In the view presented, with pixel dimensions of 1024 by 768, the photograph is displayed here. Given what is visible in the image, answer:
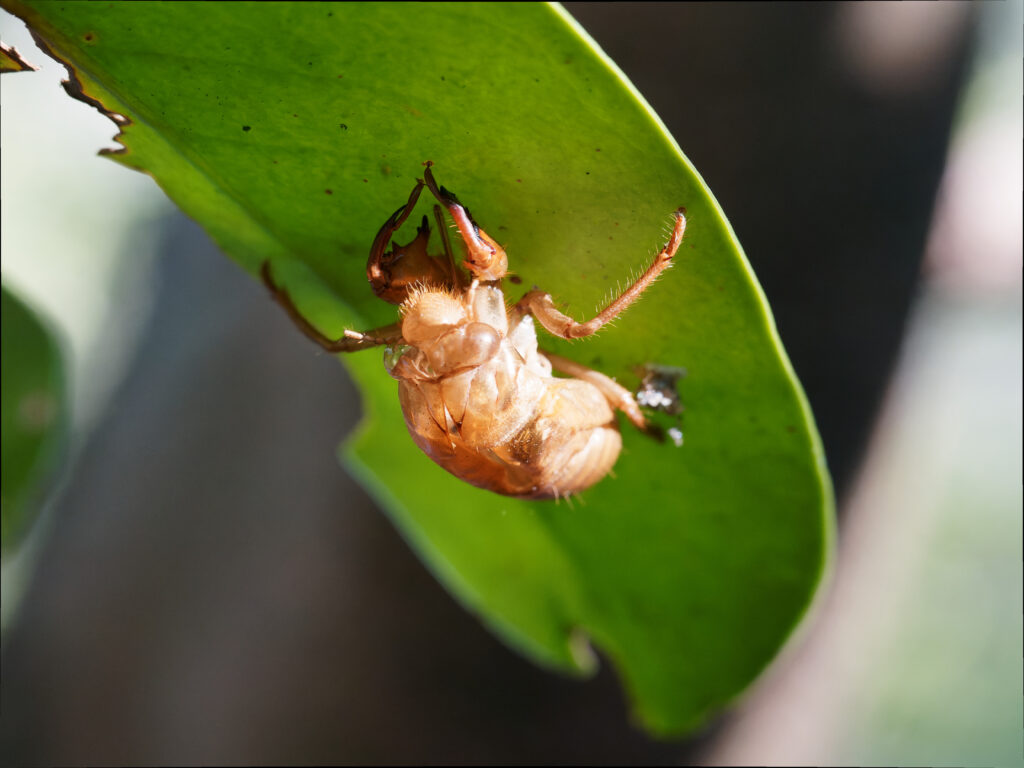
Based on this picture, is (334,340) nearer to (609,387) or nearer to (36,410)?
(609,387)

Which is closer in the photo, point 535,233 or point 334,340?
point 535,233

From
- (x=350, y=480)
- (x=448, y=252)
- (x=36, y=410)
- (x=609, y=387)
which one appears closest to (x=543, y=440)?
(x=609, y=387)

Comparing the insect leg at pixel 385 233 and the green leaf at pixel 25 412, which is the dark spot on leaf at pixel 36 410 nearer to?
the green leaf at pixel 25 412

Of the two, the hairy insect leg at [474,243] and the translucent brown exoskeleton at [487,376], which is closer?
the hairy insect leg at [474,243]

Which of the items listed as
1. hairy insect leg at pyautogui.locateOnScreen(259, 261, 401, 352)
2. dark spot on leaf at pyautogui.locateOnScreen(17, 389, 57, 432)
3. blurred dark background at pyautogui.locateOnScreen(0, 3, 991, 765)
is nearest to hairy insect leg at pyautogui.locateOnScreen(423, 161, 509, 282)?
hairy insect leg at pyautogui.locateOnScreen(259, 261, 401, 352)

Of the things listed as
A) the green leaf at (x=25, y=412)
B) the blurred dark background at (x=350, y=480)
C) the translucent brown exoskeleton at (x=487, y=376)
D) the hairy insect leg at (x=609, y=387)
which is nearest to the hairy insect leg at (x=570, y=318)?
the translucent brown exoskeleton at (x=487, y=376)
